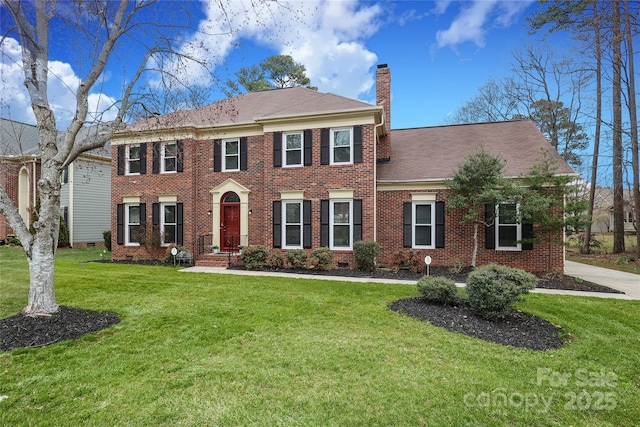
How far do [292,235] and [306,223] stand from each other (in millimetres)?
775

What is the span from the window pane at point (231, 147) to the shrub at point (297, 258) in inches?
200

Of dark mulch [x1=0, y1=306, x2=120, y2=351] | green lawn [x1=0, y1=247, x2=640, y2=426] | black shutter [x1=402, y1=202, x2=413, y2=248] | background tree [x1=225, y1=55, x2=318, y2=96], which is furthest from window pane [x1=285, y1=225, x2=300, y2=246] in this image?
background tree [x1=225, y1=55, x2=318, y2=96]

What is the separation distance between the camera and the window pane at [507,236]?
11094 mm

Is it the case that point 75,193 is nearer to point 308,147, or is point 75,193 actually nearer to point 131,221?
point 131,221

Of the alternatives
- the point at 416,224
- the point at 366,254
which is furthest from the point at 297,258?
the point at 416,224

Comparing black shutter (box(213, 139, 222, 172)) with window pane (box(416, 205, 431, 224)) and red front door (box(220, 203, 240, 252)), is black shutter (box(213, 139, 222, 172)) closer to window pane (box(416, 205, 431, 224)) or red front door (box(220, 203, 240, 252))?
red front door (box(220, 203, 240, 252))

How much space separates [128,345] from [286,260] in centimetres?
739

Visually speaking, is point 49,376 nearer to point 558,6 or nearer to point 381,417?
point 381,417

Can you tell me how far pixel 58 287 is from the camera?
25.7 ft

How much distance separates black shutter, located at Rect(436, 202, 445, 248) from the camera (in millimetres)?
11562

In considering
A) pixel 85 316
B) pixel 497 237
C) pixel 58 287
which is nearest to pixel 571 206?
pixel 497 237

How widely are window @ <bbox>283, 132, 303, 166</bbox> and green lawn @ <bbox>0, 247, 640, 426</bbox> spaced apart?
23.2 feet

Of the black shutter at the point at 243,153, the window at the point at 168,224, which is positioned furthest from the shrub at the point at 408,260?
the window at the point at 168,224

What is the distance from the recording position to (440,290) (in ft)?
20.7
